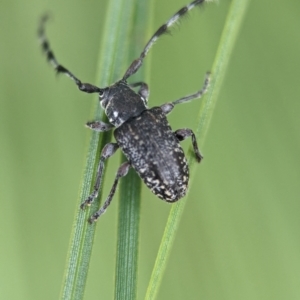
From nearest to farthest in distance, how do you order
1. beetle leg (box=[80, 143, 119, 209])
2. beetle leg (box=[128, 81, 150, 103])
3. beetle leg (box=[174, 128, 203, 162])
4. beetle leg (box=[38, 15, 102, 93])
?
beetle leg (box=[80, 143, 119, 209]) → beetle leg (box=[174, 128, 203, 162]) → beetle leg (box=[38, 15, 102, 93]) → beetle leg (box=[128, 81, 150, 103])

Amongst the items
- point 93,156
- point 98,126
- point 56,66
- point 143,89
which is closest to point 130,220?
point 93,156

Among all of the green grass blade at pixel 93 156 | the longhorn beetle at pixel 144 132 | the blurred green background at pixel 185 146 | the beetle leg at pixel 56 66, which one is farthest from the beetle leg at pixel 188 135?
the beetle leg at pixel 56 66

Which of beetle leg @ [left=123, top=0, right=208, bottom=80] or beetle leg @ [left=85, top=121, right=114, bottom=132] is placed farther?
beetle leg @ [left=123, top=0, right=208, bottom=80]

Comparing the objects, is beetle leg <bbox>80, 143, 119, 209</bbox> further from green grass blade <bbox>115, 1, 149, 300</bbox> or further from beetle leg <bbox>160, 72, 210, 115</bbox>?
beetle leg <bbox>160, 72, 210, 115</bbox>

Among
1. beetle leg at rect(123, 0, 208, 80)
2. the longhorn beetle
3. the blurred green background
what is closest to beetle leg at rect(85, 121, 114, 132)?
the longhorn beetle

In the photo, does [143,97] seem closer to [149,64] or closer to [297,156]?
[149,64]

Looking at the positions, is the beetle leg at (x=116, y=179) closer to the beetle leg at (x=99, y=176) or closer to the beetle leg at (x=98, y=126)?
the beetle leg at (x=99, y=176)

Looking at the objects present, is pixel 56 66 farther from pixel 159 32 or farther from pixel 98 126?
pixel 159 32
